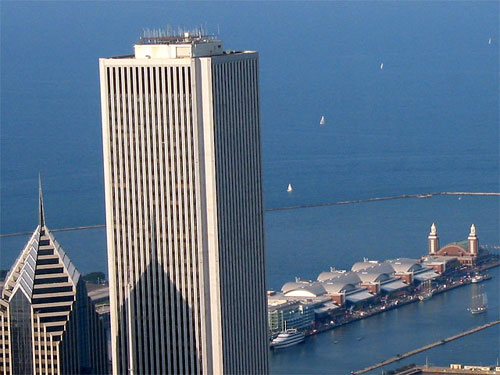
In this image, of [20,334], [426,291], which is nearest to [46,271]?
[20,334]

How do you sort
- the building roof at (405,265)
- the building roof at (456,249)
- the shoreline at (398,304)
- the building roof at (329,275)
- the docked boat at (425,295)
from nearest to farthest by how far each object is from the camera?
the shoreline at (398,304) → the building roof at (329,275) → the docked boat at (425,295) → the building roof at (405,265) → the building roof at (456,249)

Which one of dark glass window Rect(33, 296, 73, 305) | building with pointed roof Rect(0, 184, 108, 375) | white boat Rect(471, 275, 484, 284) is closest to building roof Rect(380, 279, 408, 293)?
white boat Rect(471, 275, 484, 284)

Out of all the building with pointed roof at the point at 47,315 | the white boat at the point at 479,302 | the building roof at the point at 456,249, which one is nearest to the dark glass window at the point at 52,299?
the building with pointed roof at the point at 47,315

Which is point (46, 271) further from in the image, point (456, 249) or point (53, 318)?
point (456, 249)

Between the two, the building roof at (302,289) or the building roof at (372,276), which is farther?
the building roof at (372,276)

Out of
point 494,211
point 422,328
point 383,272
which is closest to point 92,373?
point 422,328

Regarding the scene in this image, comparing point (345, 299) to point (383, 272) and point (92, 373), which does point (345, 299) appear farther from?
point (92, 373)

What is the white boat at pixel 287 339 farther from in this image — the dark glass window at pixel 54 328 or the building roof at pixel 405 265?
the dark glass window at pixel 54 328
